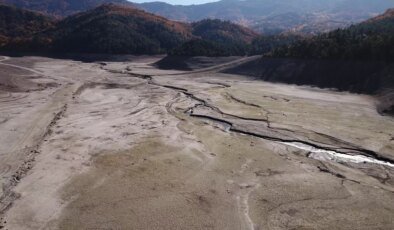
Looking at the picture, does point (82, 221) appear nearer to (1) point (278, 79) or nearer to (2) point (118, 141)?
(2) point (118, 141)

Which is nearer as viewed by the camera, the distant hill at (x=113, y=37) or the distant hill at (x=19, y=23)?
the distant hill at (x=113, y=37)

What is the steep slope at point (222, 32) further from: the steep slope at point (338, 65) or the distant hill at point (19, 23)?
the steep slope at point (338, 65)

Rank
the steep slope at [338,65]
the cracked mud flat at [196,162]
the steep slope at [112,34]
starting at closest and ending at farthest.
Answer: the cracked mud flat at [196,162]
the steep slope at [338,65]
the steep slope at [112,34]

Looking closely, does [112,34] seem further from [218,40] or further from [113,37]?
[218,40]

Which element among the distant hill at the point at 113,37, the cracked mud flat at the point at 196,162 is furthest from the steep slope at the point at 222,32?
the cracked mud flat at the point at 196,162

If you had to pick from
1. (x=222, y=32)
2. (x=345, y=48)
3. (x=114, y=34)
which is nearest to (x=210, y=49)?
(x=345, y=48)

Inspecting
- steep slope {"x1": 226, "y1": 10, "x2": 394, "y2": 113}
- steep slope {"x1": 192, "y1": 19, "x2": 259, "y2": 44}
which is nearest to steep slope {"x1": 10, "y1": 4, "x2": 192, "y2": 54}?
steep slope {"x1": 192, "y1": 19, "x2": 259, "y2": 44}

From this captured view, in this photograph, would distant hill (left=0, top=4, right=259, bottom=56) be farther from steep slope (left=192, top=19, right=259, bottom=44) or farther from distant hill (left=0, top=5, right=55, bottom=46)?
steep slope (left=192, top=19, right=259, bottom=44)
